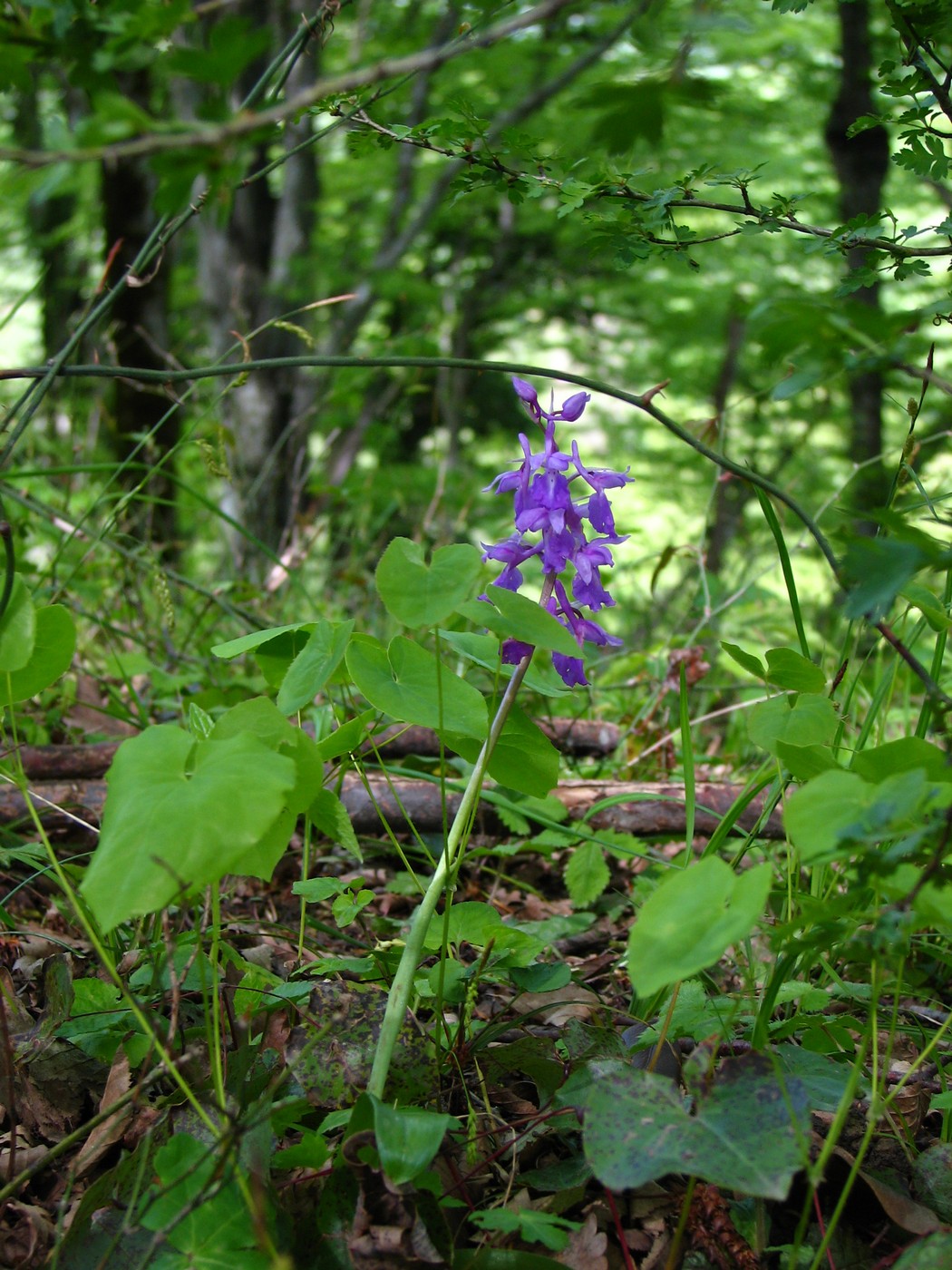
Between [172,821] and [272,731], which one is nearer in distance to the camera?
[172,821]

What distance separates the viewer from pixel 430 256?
425 inches

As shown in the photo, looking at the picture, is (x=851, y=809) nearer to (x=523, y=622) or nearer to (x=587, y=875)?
(x=523, y=622)

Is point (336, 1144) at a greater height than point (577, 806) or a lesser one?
greater

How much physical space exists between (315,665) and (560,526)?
1.04ft

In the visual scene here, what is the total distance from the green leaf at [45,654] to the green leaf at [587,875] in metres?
0.88

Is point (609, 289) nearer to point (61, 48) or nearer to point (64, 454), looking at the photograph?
point (64, 454)

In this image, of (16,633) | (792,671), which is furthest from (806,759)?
(16,633)

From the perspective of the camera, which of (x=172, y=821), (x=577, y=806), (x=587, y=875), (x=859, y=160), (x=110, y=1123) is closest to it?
(x=172, y=821)

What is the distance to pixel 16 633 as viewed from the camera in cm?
96

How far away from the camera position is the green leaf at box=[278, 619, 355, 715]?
1.04 metres

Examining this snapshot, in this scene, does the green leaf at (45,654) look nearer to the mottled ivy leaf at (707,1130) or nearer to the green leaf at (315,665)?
the green leaf at (315,665)

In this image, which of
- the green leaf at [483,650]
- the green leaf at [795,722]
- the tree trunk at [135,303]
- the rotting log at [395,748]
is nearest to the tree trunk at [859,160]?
the rotting log at [395,748]

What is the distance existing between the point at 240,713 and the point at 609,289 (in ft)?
35.0

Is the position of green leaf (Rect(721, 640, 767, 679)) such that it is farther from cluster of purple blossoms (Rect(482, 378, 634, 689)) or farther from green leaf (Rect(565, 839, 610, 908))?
green leaf (Rect(565, 839, 610, 908))
